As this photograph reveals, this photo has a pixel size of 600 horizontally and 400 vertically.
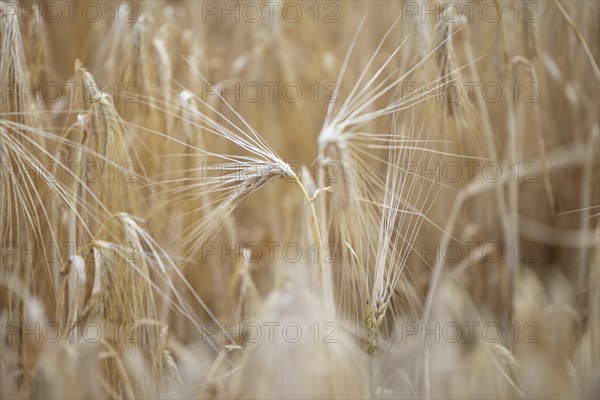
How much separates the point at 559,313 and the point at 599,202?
0.37 metres

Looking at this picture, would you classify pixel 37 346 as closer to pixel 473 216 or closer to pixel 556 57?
pixel 473 216

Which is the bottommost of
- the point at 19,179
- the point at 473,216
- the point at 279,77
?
the point at 473,216

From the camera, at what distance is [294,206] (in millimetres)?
1462

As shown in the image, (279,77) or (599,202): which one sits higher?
(279,77)

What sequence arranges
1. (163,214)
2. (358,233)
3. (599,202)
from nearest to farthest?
(358,233) < (163,214) < (599,202)

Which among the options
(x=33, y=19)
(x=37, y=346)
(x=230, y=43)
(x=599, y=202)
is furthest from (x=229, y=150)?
(x=599, y=202)

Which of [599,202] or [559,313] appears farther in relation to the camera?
[599,202]

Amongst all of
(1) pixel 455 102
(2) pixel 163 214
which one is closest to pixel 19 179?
(2) pixel 163 214

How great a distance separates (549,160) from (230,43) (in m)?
1.10

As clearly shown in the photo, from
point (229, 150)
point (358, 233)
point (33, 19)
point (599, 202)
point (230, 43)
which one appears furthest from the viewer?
point (230, 43)

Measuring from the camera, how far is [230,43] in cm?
176

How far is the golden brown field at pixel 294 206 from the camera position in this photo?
A: 93 cm

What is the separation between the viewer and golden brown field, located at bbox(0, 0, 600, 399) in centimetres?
93

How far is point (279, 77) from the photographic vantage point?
1549 mm
